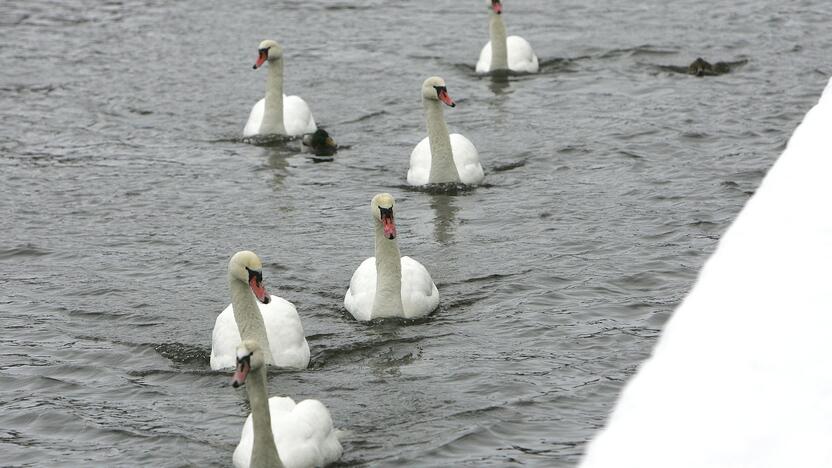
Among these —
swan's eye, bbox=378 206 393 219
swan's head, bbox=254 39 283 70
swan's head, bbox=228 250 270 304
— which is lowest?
swan's head, bbox=228 250 270 304

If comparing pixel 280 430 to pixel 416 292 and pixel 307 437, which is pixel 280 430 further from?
pixel 416 292

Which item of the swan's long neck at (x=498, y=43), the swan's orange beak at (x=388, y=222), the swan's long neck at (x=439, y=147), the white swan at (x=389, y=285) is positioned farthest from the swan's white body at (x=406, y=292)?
the swan's long neck at (x=498, y=43)

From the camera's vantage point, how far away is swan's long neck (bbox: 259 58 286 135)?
1841 centimetres

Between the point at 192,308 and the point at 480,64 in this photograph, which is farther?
the point at 480,64

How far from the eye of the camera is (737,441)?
15.9 feet

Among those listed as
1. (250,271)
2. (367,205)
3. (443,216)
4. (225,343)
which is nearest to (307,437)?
(250,271)

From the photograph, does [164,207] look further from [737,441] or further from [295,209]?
[737,441]

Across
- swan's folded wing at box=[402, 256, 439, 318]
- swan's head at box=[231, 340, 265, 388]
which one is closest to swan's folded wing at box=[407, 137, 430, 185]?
swan's folded wing at box=[402, 256, 439, 318]

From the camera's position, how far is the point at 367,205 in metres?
15.6

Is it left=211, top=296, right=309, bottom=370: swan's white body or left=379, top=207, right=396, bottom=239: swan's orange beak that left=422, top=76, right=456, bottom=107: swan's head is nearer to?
left=379, top=207, right=396, bottom=239: swan's orange beak

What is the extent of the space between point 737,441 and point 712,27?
18.8 meters

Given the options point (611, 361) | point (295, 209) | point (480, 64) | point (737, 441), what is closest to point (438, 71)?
point (480, 64)

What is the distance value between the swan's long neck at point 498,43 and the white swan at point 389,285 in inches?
376

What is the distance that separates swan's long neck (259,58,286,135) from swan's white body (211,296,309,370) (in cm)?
768
